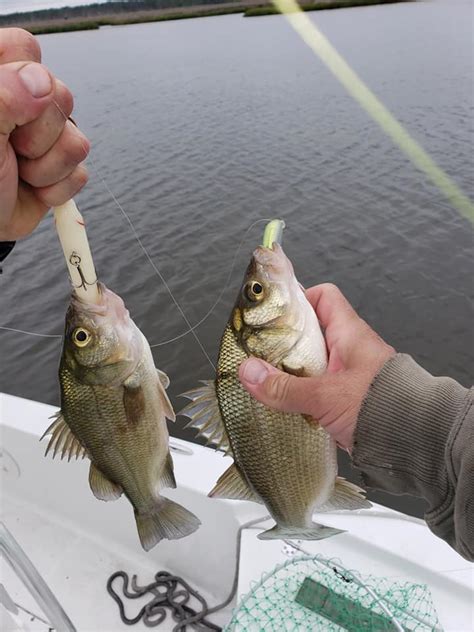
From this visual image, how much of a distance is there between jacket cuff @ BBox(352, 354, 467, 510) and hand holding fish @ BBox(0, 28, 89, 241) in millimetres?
1249

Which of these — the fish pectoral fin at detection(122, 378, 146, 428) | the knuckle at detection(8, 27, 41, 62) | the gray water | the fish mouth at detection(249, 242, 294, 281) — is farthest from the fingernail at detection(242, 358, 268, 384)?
the gray water

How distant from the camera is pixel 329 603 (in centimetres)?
279

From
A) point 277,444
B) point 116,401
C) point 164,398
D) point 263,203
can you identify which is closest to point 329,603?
point 277,444

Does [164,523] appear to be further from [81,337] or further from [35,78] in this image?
[35,78]

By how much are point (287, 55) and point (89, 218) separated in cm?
1702

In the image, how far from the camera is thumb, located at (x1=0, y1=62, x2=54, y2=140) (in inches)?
57.7

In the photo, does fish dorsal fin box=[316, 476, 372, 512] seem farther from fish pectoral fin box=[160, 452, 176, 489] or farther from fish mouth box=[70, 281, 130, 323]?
fish mouth box=[70, 281, 130, 323]

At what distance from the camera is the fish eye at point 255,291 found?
2023 mm

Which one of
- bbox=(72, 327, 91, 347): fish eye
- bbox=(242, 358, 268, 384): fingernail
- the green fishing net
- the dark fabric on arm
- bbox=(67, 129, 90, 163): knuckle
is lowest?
the green fishing net

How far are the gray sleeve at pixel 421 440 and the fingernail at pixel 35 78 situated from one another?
138 cm

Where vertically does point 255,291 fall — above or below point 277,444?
above

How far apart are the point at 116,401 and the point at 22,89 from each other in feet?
3.75

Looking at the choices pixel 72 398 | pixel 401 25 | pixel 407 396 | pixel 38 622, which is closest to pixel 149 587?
pixel 38 622

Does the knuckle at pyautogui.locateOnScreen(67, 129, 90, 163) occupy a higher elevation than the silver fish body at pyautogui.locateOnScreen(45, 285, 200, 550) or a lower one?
higher
